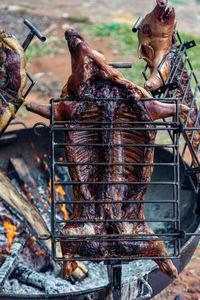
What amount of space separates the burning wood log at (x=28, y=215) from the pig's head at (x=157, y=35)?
5.17ft

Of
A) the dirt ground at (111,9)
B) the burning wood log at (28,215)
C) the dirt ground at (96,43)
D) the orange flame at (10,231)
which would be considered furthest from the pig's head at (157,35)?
Answer: the dirt ground at (111,9)

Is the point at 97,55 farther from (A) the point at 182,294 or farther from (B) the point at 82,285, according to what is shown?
(A) the point at 182,294

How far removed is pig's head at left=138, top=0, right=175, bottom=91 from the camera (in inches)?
136

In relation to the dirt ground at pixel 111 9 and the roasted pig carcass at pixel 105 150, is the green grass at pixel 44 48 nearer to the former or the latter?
the dirt ground at pixel 111 9

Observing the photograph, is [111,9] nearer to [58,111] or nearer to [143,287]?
[58,111]

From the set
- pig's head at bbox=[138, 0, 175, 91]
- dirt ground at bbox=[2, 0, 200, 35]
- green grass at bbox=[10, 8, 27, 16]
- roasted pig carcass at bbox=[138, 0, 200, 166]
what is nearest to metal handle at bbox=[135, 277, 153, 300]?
roasted pig carcass at bbox=[138, 0, 200, 166]

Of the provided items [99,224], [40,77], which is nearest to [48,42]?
[40,77]

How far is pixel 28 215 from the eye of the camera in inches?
143

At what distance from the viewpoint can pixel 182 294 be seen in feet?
12.5

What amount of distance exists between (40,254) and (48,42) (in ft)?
24.7

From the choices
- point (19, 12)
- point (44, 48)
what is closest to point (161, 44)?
point (44, 48)

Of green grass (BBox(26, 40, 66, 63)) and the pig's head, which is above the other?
green grass (BBox(26, 40, 66, 63))

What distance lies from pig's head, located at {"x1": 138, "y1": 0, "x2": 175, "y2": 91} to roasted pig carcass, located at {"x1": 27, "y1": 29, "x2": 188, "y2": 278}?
75 cm

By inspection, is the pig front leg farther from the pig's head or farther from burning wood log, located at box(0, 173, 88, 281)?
burning wood log, located at box(0, 173, 88, 281)
